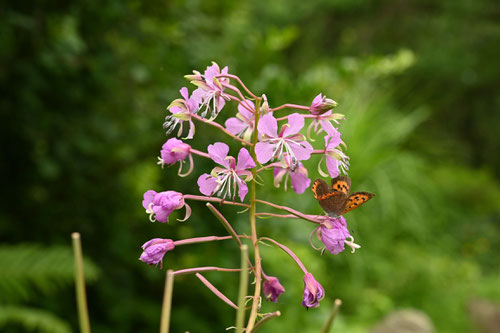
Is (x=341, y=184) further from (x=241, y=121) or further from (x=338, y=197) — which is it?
(x=241, y=121)

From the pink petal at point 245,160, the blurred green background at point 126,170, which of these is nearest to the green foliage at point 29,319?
the blurred green background at point 126,170

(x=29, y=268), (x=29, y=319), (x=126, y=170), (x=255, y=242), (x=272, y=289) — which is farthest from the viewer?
(x=126, y=170)

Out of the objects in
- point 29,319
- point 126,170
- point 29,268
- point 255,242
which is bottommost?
point 255,242

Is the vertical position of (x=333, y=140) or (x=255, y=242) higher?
(x=333, y=140)

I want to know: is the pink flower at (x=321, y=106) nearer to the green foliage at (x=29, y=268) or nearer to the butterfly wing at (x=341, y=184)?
the butterfly wing at (x=341, y=184)

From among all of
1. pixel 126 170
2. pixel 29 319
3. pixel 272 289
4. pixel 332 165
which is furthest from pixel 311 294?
pixel 126 170

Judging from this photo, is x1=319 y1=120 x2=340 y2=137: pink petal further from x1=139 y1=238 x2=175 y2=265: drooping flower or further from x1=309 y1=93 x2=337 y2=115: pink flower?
x1=139 y1=238 x2=175 y2=265: drooping flower

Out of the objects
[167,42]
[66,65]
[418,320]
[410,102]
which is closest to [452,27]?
[410,102]

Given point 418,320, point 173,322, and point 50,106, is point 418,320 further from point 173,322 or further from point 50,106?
point 50,106
